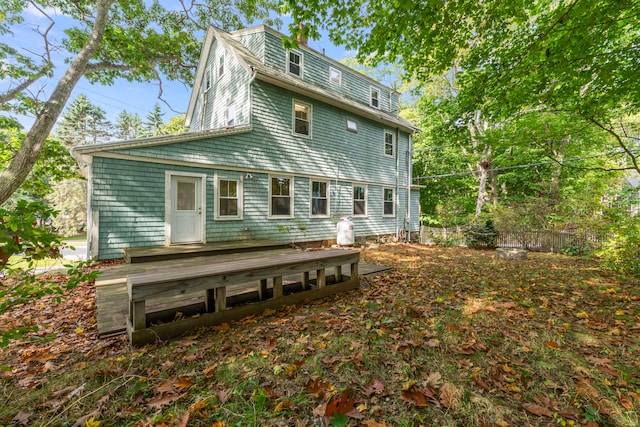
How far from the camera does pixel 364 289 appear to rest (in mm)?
4441

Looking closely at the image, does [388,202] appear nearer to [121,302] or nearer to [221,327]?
[221,327]

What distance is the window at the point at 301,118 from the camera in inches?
375

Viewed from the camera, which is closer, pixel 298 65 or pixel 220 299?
pixel 220 299

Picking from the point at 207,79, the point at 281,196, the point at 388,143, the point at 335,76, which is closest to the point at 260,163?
the point at 281,196

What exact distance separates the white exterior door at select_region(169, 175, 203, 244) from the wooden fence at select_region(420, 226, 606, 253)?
11.1 meters

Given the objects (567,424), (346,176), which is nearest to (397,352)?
(567,424)

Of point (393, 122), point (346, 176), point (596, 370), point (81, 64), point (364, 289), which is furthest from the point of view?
point (393, 122)

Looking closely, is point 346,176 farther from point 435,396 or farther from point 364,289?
point 435,396

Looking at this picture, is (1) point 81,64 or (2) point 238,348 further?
(1) point 81,64

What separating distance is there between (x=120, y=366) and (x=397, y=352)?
2.57m

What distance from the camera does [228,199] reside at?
26.3 ft

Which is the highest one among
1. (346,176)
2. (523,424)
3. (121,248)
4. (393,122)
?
(393,122)

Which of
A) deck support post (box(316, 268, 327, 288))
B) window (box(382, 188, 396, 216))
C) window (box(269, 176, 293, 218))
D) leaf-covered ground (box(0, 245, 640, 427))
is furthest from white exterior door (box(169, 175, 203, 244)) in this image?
window (box(382, 188, 396, 216))

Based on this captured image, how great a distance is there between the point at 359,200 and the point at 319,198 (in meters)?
2.31
